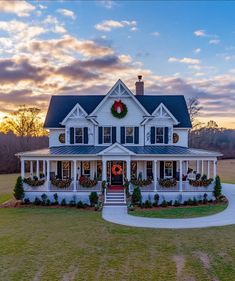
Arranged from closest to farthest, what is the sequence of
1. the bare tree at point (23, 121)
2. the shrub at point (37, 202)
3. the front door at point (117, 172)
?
1. the shrub at point (37, 202)
2. the front door at point (117, 172)
3. the bare tree at point (23, 121)

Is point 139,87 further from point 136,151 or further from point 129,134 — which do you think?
point 136,151

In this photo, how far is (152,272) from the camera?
36.9 ft

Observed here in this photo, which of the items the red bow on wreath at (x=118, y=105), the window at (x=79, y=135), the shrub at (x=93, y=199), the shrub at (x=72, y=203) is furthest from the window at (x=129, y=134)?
the shrub at (x=72, y=203)

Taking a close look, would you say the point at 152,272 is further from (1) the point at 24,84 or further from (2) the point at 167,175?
(1) the point at 24,84

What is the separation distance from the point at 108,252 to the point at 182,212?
9423 millimetres

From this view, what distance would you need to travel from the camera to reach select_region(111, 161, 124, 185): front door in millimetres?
27531

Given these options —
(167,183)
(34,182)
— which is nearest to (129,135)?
(167,183)

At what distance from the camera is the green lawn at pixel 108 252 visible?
11086mm

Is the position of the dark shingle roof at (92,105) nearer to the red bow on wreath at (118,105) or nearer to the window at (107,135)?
the window at (107,135)

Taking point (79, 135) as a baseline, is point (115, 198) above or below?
below

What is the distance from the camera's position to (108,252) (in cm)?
1324

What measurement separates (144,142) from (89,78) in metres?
12.9

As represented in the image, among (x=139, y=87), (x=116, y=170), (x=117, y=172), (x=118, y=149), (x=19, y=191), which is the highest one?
(x=139, y=87)

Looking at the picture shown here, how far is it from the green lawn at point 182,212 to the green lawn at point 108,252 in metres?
3.48
